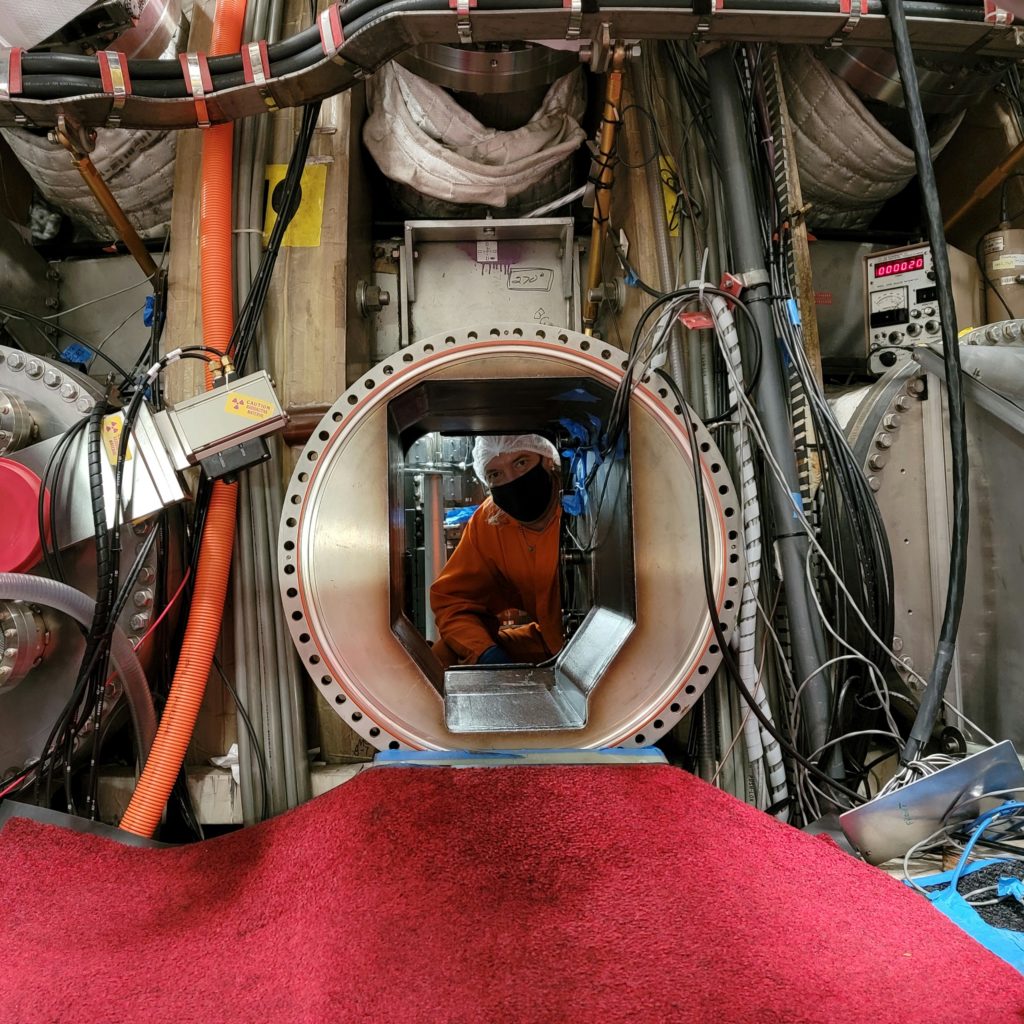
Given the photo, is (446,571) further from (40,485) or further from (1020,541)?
(1020,541)

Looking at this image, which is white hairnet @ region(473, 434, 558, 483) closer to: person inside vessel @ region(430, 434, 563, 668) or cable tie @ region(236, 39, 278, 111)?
person inside vessel @ region(430, 434, 563, 668)

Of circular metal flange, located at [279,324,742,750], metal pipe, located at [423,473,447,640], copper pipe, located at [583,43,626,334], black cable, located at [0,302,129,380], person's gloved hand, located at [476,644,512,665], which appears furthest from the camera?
metal pipe, located at [423,473,447,640]

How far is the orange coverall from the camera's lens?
2.50 metres

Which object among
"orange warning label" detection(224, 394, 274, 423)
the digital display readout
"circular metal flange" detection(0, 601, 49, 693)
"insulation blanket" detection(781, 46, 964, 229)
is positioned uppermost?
"insulation blanket" detection(781, 46, 964, 229)

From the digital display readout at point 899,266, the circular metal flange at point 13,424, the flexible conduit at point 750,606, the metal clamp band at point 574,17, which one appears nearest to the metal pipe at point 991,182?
the digital display readout at point 899,266

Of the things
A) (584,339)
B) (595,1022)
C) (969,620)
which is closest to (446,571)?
(584,339)

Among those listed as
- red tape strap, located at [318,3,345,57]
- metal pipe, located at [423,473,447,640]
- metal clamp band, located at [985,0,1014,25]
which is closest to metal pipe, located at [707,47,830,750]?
metal clamp band, located at [985,0,1014,25]

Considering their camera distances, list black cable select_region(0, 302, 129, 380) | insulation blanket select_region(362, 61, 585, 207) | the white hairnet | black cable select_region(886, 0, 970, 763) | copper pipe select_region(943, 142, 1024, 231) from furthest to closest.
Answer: the white hairnet
copper pipe select_region(943, 142, 1024, 231)
black cable select_region(0, 302, 129, 380)
insulation blanket select_region(362, 61, 585, 207)
black cable select_region(886, 0, 970, 763)

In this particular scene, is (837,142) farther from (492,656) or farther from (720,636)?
(492,656)

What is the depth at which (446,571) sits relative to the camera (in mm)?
2646

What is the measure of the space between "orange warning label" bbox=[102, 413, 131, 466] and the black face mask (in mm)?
1445

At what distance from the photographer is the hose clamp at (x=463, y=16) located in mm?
1117

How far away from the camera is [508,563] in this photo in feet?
8.55

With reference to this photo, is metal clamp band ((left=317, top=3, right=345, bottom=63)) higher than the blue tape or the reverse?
higher
